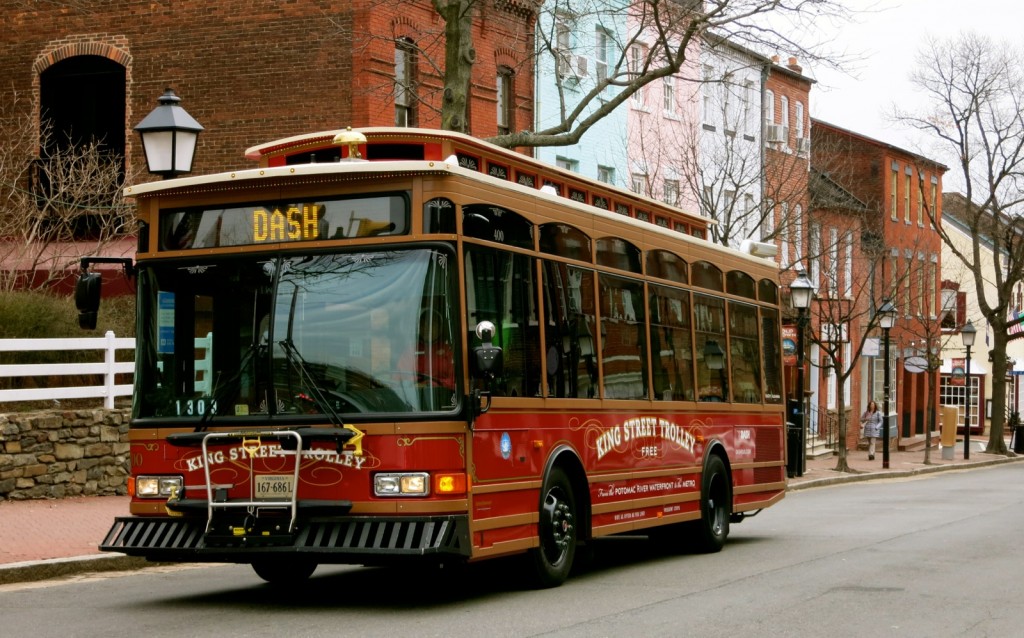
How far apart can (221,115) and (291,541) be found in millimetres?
20585

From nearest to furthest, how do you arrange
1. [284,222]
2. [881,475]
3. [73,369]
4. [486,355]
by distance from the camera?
1. [486,355]
2. [284,222]
3. [73,369]
4. [881,475]

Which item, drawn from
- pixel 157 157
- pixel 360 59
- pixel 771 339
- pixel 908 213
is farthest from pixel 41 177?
pixel 908 213

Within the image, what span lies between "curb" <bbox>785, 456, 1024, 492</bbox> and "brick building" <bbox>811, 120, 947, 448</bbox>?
6.09m

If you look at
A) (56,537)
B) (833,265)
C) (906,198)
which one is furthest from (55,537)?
(906,198)

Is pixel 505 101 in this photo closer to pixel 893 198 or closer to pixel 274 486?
pixel 274 486

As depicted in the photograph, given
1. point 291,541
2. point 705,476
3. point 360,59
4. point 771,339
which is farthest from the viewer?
point 360,59

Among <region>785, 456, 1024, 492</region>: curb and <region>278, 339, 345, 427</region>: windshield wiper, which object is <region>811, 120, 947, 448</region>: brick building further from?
<region>278, 339, 345, 427</region>: windshield wiper

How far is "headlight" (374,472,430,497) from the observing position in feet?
32.2

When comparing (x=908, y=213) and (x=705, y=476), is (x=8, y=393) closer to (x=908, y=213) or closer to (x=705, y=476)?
(x=705, y=476)

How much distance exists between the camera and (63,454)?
60.5 ft

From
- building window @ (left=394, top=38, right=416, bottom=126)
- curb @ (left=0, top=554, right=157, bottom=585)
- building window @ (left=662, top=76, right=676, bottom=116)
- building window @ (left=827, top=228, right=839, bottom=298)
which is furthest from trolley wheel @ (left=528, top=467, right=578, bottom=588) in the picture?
building window @ (left=662, top=76, right=676, bottom=116)

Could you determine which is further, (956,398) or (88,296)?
(956,398)

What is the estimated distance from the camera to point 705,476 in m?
15.3

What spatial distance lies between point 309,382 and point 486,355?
122 cm
